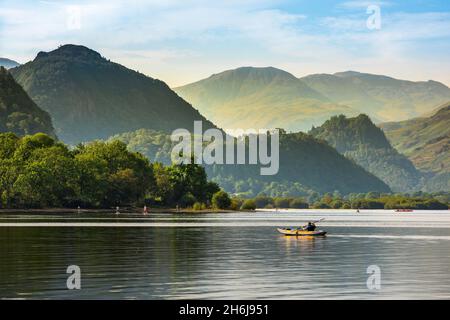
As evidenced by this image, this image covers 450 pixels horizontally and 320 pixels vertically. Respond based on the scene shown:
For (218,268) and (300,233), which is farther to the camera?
(300,233)

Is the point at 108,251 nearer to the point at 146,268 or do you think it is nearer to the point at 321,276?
the point at 146,268

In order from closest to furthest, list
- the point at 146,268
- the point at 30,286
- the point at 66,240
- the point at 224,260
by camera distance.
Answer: the point at 30,286
the point at 146,268
the point at 224,260
the point at 66,240

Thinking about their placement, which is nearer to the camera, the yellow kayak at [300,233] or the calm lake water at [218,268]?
the calm lake water at [218,268]

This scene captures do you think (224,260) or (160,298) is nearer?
(160,298)

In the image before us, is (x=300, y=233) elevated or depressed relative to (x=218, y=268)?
elevated

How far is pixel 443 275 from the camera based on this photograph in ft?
250

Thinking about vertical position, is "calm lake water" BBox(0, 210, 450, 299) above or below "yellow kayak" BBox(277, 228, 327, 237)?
below

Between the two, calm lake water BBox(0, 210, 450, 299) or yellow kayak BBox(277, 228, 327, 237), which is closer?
calm lake water BBox(0, 210, 450, 299)

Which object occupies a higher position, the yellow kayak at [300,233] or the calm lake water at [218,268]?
the yellow kayak at [300,233]

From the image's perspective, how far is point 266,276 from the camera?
74.4 meters
